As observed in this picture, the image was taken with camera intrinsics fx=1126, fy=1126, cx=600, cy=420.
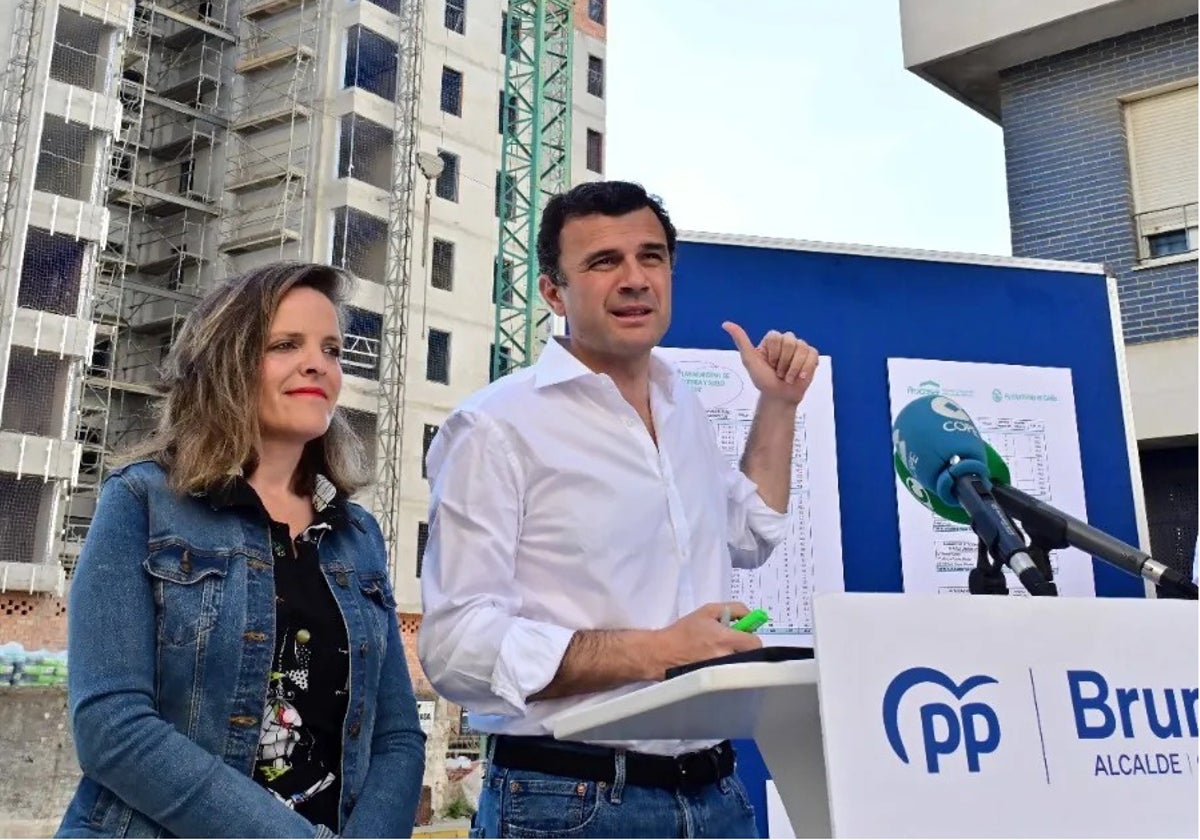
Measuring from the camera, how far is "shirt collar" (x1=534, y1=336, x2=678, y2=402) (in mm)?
2096

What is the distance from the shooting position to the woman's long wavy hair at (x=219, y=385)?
1.83 meters

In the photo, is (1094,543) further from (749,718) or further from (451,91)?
(451,91)

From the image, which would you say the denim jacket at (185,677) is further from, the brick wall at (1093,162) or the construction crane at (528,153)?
the construction crane at (528,153)

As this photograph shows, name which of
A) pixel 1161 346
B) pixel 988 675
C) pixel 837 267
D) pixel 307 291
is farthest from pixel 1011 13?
pixel 988 675

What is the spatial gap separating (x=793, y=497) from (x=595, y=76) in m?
28.9

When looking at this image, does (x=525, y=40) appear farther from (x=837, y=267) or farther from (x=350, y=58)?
(x=837, y=267)

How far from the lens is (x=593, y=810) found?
1.78m

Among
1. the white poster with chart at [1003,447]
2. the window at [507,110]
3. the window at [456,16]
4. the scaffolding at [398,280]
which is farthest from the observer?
the window at [507,110]

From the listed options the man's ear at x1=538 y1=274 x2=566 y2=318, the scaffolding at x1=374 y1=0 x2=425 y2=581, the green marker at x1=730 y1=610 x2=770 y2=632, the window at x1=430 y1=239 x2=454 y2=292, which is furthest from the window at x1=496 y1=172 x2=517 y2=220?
the green marker at x1=730 y1=610 x2=770 y2=632

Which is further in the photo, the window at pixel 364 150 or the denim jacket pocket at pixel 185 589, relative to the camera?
the window at pixel 364 150

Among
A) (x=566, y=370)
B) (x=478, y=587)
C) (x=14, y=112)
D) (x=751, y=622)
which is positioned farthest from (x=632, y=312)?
(x=14, y=112)

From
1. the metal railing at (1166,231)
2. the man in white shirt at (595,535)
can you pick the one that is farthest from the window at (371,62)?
the man in white shirt at (595,535)

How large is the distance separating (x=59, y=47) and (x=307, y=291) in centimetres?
2163

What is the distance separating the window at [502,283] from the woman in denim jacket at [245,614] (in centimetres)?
2348
